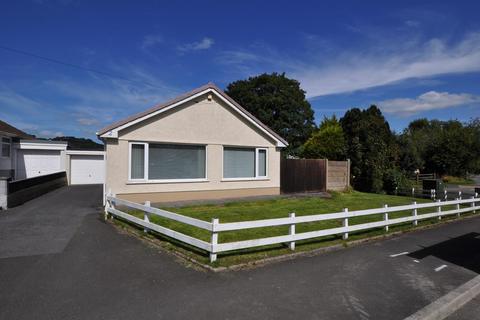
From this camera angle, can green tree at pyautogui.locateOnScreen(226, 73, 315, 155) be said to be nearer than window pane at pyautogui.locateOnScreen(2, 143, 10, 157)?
No

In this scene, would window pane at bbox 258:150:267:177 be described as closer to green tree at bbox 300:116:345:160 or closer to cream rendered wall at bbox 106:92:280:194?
cream rendered wall at bbox 106:92:280:194

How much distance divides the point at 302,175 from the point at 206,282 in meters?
15.3

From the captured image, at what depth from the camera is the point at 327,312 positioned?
15.4 feet

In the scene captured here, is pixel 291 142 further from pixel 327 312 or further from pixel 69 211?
pixel 327 312

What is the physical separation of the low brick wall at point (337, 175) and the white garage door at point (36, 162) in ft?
64.3

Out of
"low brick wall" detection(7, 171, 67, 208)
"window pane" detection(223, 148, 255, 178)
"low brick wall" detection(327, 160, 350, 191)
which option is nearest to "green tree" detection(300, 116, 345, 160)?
"low brick wall" detection(327, 160, 350, 191)

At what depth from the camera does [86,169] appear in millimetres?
27406

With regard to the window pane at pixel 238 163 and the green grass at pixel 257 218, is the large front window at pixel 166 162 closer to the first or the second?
the window pane at pixel 238 163

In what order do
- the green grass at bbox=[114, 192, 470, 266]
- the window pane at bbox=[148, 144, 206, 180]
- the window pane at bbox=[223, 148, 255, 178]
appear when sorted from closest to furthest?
the green grass at bbox=[114, 192, 470, 266] → the window pane at bbox=[148, 144, 206, 180] → the window pane at bbox=[223, 148, 255, 178]

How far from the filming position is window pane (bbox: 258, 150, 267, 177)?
18.2 meters

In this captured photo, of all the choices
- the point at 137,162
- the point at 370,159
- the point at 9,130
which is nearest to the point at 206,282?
the point at 137,162

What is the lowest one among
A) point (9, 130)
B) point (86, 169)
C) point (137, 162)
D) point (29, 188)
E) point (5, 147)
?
point (29, 188)

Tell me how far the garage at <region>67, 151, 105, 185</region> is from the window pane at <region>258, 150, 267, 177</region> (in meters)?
14.4

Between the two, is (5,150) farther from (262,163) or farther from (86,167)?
(262,163)
